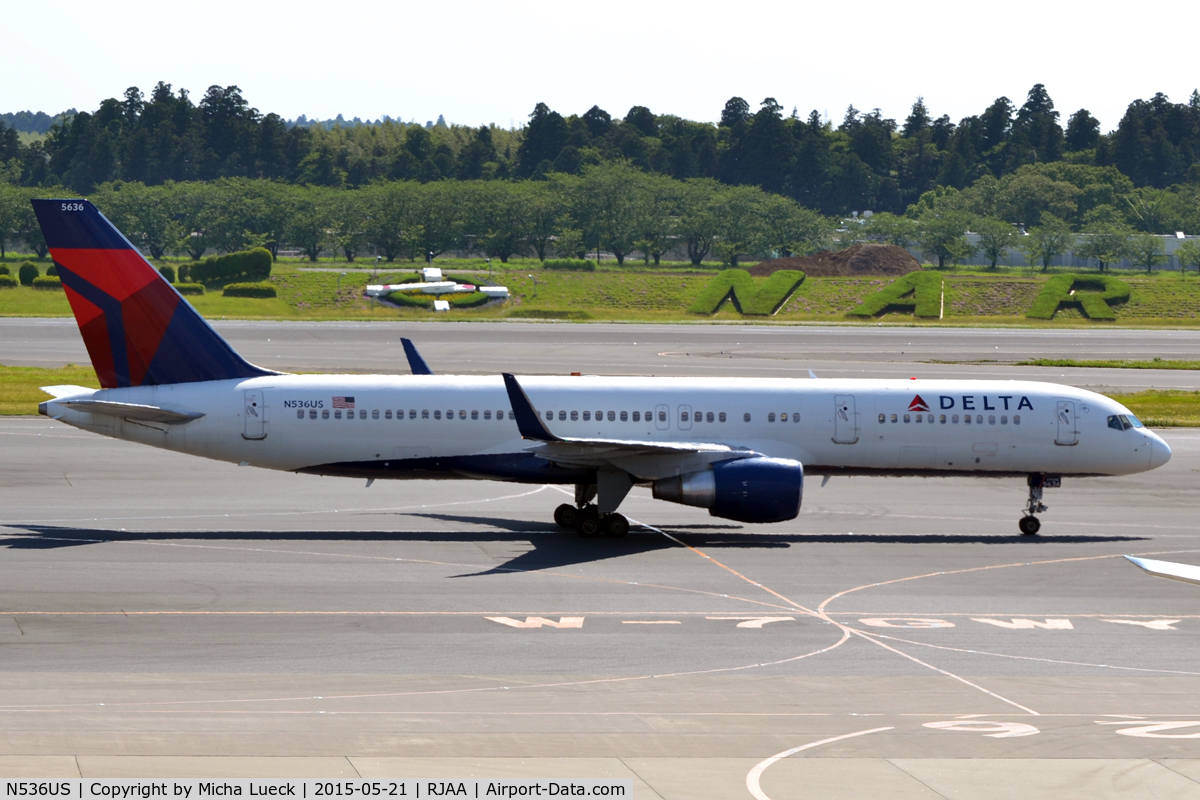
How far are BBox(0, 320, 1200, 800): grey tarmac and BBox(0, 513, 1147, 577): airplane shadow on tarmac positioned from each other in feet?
0.50

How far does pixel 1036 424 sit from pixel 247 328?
2978 inches

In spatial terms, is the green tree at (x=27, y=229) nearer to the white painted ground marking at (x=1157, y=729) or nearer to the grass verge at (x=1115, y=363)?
the grass verge at (x=1115, y=363)

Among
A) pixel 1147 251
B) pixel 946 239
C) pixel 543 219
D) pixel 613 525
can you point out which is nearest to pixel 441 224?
pixel 543 219

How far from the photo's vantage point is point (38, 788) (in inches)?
544

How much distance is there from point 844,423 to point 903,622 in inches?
407

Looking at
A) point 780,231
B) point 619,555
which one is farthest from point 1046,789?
point 780,231

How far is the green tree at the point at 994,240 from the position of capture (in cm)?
18650

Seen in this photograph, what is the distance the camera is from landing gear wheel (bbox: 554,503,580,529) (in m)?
33.8

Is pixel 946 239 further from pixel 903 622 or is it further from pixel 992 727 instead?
pixel 992 727

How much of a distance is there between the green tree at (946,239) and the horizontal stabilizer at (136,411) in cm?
16550

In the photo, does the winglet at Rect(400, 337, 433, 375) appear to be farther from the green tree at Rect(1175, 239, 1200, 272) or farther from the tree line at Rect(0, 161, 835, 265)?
the green tree at Rect(1175, 239, 1200, 272)

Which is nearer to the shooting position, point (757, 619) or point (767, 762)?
point (767, 762)

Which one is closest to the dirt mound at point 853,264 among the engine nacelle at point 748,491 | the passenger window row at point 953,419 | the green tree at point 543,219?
the green tree at point 543,219

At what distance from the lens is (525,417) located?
30.7 m
